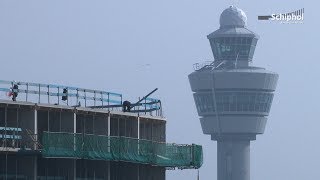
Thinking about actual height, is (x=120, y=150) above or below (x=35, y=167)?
above

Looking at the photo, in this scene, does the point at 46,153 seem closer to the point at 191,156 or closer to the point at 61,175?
the point at 61,175

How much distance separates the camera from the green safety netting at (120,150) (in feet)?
327

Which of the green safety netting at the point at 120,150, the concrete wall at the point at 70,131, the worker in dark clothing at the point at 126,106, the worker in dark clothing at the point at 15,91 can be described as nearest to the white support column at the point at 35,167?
the concrete wall at the point at 70,131

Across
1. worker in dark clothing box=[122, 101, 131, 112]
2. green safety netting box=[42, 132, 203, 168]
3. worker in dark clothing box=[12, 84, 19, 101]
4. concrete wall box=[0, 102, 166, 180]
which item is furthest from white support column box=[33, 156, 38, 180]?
worker in dark clothing box=[122, 101, 131, 112]

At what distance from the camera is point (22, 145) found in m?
101

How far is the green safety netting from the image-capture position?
99.6m

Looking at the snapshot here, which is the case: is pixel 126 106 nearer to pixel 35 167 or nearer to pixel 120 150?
pixel 120 150

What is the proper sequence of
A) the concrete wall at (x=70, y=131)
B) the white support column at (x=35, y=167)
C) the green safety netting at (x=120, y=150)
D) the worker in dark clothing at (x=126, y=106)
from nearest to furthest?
the green safety netting at (x=120, y=150) → the white support column at (x=35, y=167) → the concrete wall at (x=70, y=131) → the worker in dark clothing at (x=126, y=106)

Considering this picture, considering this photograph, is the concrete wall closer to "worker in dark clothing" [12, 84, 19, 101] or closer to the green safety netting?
"worker in dark clothing" [12, 84, 19, 101]

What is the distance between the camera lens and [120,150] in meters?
106

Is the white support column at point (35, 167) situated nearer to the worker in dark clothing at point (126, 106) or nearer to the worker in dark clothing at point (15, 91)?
the worker in dark clothing at point (15, 91)

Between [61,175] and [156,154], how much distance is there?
35.0 ft

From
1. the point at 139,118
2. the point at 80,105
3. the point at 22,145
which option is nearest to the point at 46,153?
the point at 22,145

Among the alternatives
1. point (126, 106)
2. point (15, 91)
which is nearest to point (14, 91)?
point (15, 91)
